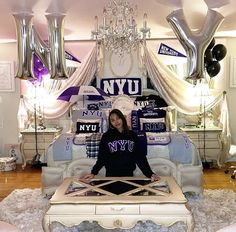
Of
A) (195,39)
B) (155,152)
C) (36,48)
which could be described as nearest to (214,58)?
(155,152)

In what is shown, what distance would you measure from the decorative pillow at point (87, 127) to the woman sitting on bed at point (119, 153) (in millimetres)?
1726

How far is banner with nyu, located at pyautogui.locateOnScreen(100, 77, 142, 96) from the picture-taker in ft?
19.7

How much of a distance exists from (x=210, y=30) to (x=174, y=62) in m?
4.50

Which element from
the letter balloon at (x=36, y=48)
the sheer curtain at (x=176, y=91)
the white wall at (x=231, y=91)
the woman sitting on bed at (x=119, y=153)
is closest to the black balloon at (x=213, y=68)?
the sheer curtain at (x=176, y=91)

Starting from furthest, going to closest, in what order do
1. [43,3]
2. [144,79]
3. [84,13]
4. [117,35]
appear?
[144,79]
[117,35]
[84,13]
[43,3]

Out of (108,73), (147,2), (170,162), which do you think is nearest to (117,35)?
(147,2)

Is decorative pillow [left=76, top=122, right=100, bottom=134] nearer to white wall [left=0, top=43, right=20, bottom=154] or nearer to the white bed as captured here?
the white bed

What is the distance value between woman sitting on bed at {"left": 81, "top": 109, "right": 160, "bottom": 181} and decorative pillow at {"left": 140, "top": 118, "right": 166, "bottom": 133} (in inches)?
68.4

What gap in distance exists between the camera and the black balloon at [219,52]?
559cm

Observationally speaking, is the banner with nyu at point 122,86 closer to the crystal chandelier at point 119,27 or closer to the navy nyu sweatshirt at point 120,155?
the crystal chandelier at point 119,27

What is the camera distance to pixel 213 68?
5625mm

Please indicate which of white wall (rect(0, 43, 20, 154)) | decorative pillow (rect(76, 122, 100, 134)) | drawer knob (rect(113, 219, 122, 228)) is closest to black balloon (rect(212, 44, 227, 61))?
decorative pillow (rect(76, 122, 100, 134))

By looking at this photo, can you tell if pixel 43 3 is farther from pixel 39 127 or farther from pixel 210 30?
pixel 39 127

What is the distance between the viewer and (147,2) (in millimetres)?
2855
